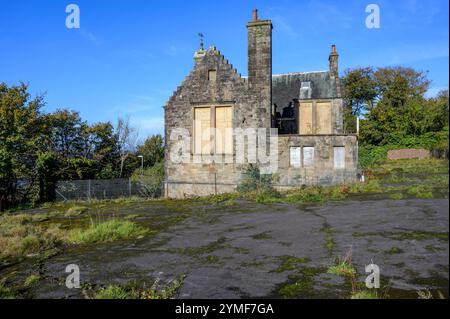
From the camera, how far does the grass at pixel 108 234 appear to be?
7.82 m

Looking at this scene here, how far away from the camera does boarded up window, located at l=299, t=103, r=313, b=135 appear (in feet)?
82.7

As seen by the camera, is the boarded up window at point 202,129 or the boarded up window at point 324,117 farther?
the boarded up window at point 324,117

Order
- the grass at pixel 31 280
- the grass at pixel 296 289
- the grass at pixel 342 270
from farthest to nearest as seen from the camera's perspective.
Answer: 1. the grass at pixel 31 280
2. the grass at pixel 342 270
3. the grass at pixel 296 289

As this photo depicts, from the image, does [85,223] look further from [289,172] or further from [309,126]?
[309,126]

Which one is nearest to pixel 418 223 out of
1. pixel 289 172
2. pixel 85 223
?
pixel 85 223

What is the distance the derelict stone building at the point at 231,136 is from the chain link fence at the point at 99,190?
1.38 metres

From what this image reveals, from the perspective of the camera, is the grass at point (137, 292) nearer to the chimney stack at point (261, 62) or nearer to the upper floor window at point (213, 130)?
the upper floor window at point (213, 130)

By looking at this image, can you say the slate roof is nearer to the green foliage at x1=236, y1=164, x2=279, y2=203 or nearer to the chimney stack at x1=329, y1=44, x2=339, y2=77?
the chimney stack at x1=329, y1=44, x2=339, y2=77

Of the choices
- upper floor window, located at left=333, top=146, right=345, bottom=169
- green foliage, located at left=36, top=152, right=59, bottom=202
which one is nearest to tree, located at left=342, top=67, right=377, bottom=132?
upper floor window, located at left=333, top=146, right=345, bottom=169

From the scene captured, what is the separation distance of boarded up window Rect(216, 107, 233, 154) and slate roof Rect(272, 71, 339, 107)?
27.0 feet

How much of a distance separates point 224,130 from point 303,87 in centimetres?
946

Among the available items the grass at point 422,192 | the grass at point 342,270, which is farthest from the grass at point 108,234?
the grass at point 422,192

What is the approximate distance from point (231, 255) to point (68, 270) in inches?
107

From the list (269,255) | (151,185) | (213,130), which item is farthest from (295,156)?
(269,255)
